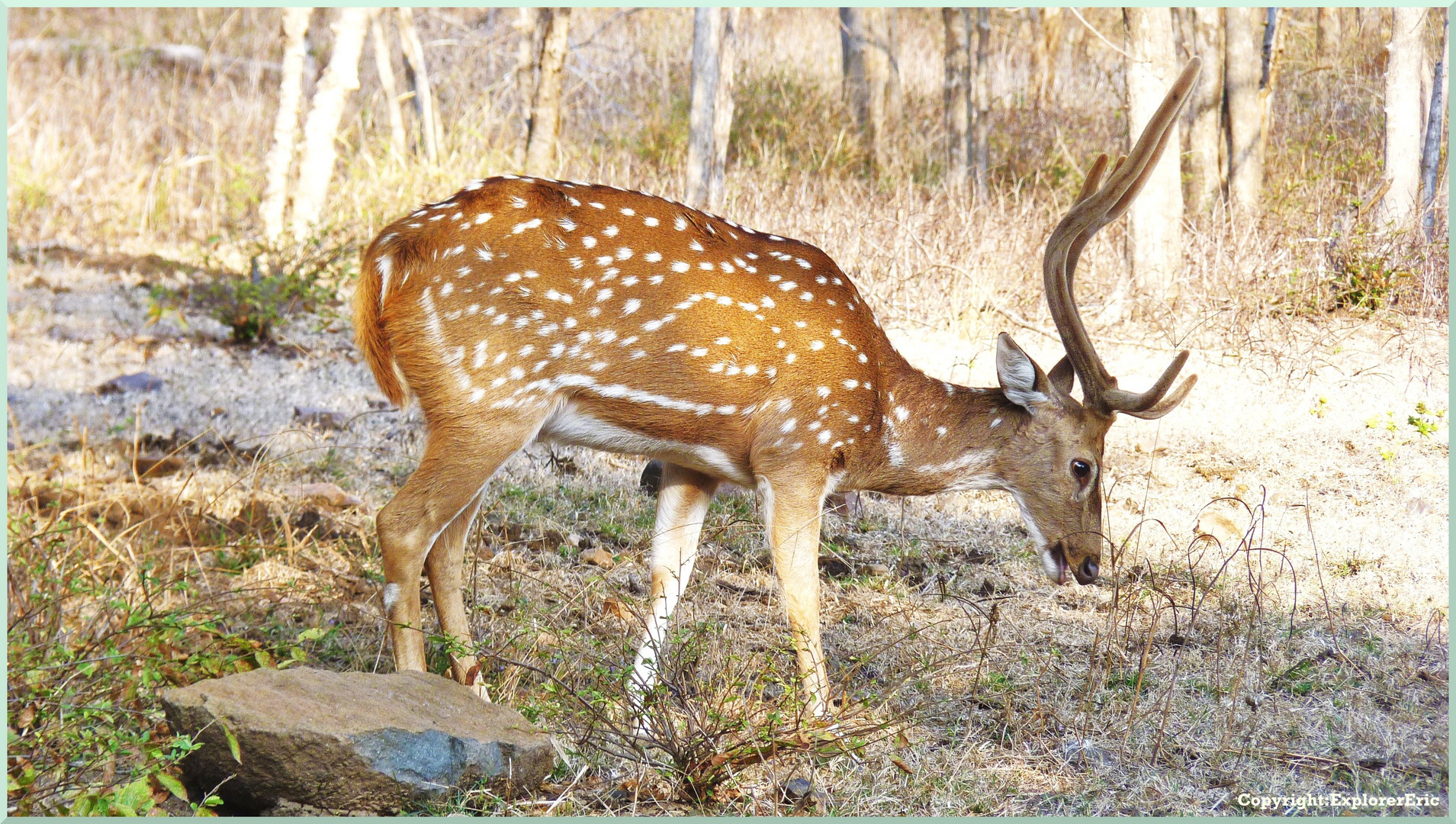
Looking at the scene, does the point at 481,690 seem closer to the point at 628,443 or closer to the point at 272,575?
the point at 628,443

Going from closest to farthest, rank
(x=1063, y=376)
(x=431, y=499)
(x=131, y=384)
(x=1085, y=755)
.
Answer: (x=1085, y=755)
(x=431, y=499)
(x=1063, y=376)
(x=131, y=384)

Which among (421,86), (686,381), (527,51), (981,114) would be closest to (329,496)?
(686,381)

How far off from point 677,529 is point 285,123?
7.00 m

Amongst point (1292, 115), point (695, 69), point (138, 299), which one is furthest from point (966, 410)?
point (1292, 115)

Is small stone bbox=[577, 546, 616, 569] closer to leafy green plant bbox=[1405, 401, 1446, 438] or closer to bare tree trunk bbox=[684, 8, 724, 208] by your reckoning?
leafy green plant bbox=[1405, 401, 1446, 438]

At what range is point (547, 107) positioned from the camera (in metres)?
10.5

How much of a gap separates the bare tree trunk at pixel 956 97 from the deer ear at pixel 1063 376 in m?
7.20

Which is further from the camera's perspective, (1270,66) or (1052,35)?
(1052,35)

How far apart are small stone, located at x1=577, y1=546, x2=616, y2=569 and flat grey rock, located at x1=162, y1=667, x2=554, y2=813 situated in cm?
169

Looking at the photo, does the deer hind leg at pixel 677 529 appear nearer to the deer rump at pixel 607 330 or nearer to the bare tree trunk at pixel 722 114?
the deer rump at pixel 607 330

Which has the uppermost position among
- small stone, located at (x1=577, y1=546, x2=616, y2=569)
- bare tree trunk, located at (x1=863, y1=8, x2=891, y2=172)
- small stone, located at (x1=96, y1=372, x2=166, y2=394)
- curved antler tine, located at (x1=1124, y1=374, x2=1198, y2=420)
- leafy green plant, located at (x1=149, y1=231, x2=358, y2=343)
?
bare tree trunk, located at (x1=863, y1=8, x2=891, y2=172)

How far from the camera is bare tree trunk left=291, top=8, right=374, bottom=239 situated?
9820mm

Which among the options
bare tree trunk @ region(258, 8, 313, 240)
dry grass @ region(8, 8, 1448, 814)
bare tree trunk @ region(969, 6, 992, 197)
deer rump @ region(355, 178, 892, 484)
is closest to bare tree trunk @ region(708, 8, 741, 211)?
dry grass @ region(8, 8, 1448, 814)

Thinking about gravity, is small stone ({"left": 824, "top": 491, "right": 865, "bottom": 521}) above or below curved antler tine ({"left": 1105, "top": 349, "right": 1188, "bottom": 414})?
below
